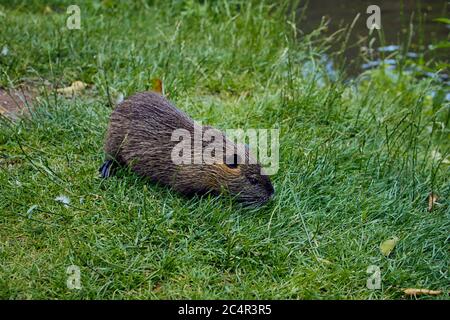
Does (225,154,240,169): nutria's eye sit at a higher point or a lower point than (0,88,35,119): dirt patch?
lower

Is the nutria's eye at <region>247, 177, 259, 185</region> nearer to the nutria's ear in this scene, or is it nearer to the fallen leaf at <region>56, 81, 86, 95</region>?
the nutria's ear

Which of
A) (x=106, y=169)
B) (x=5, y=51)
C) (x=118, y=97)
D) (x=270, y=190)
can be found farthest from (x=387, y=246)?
(x=5, y=51)

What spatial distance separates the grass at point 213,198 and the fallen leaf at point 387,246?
4cm

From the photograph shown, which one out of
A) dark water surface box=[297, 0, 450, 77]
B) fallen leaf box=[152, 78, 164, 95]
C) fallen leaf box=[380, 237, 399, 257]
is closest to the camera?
fallen leaf box=[380, 237, 399, 257]

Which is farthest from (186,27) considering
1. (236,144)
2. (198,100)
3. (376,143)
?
(236,144)

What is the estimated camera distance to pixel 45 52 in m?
5.30

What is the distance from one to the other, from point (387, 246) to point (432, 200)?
729mm

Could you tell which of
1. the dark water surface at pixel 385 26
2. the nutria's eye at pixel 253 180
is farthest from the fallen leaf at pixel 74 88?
the dark water surface at pixel 385 26

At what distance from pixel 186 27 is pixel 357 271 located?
3878 millimetres

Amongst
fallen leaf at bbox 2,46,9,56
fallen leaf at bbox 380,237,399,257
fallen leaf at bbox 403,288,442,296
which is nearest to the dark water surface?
fallen leaf at bbox 2,46,9,56

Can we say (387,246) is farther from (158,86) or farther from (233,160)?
(158,86)

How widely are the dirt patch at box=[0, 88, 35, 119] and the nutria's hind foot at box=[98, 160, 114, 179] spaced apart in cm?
90

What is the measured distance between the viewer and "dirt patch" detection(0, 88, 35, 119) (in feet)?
14.9
